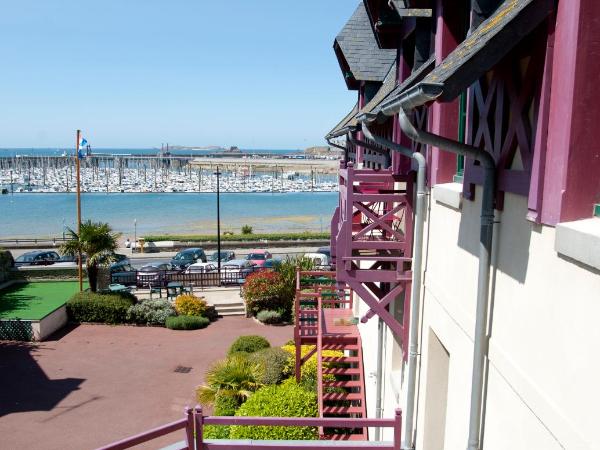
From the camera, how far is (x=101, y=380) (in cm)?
1627

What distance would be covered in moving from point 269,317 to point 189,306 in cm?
351

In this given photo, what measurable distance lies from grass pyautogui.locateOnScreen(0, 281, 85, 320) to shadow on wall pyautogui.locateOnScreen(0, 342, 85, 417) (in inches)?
99.7

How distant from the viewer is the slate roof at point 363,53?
12078mm

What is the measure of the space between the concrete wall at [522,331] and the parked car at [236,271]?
24081 millimetres

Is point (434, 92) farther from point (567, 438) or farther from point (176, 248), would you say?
point (176, 248)

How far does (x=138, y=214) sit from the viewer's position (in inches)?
3659

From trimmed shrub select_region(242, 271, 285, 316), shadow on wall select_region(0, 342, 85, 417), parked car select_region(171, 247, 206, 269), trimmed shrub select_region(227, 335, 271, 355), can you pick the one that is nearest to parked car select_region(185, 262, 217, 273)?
parked car select_region(171, 247, 206, 269)

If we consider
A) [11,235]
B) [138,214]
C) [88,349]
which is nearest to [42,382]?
[88,349]

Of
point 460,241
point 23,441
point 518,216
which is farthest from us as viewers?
point 23,441

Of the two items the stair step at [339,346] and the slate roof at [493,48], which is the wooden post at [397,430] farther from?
the stair step at [339,346]

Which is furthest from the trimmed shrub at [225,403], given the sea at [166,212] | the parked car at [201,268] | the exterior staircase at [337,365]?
the sea at [166,212]

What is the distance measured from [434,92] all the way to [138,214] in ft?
310

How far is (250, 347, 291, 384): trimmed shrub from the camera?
14.0 m

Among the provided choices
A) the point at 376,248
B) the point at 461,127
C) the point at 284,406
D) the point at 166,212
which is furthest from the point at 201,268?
the point at 166,212
